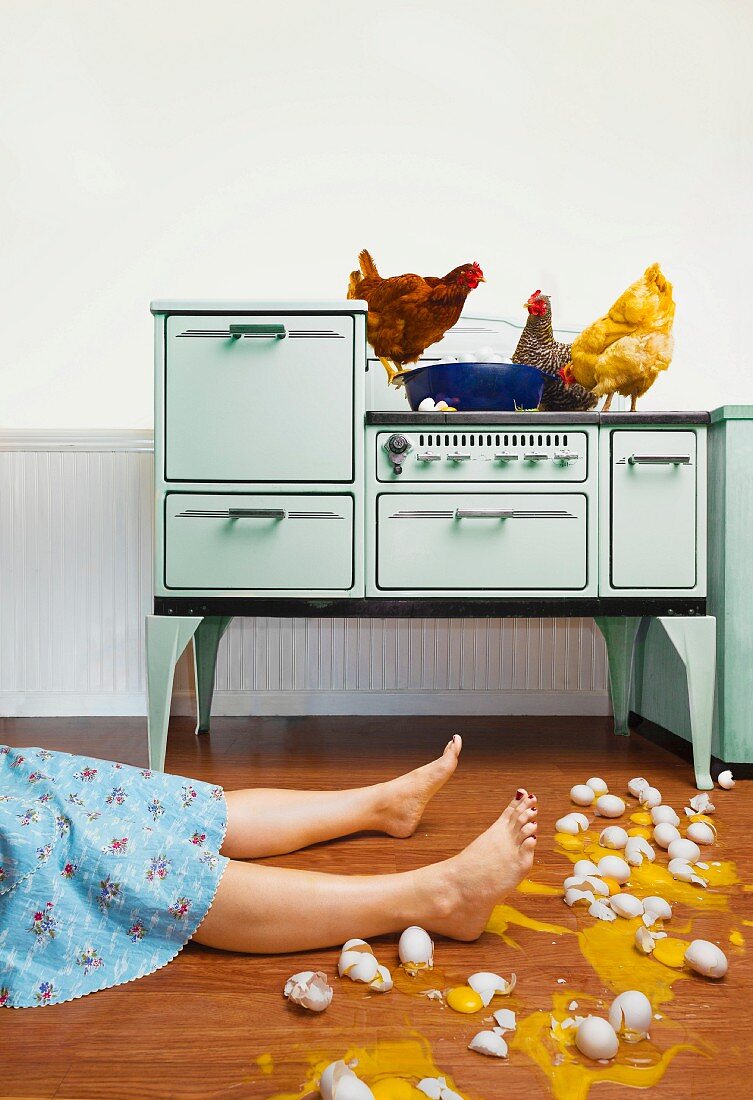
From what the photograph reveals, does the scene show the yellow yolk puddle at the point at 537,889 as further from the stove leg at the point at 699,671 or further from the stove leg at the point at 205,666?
the stove leg at the point at 205,666

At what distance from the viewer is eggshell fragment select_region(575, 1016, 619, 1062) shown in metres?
0.73

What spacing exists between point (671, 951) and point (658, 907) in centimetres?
9

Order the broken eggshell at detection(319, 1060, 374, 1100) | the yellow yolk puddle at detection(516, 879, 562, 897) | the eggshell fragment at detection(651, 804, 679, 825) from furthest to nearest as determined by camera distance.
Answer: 1. the eggshell fragment at detection(651, 804, 679, 825)
2. the yellow yolk puddle at detection(516, 879, 562, 897)
3. the broken eggshell at detection(319, 1060, 374, 1100)

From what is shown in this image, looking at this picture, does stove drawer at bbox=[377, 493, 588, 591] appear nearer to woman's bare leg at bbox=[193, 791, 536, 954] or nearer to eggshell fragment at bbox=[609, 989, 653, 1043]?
woman's bare leg at bbox=[193, 791, 536, 954]

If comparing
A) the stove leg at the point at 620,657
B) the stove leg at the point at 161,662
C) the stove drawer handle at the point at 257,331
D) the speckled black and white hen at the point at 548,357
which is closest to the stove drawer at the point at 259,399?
the stove drawer handle at the point at 257,331

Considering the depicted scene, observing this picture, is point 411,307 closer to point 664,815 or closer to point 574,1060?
point 664,815

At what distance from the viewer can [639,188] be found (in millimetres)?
2400

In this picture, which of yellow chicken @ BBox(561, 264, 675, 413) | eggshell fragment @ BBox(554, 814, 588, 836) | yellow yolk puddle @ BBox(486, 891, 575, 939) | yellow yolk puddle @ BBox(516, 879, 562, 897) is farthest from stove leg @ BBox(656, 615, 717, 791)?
yellow yolk puddle @ BBox(486, 891, 575, 939)

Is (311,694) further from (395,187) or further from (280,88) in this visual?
(280,88)

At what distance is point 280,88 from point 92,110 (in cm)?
59

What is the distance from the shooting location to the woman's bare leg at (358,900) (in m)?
0.89

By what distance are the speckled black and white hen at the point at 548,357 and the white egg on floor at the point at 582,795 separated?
3.06 feet

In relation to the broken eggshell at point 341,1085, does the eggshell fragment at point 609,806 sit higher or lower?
lower

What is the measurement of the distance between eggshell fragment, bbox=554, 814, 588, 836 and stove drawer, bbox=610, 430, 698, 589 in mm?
526
